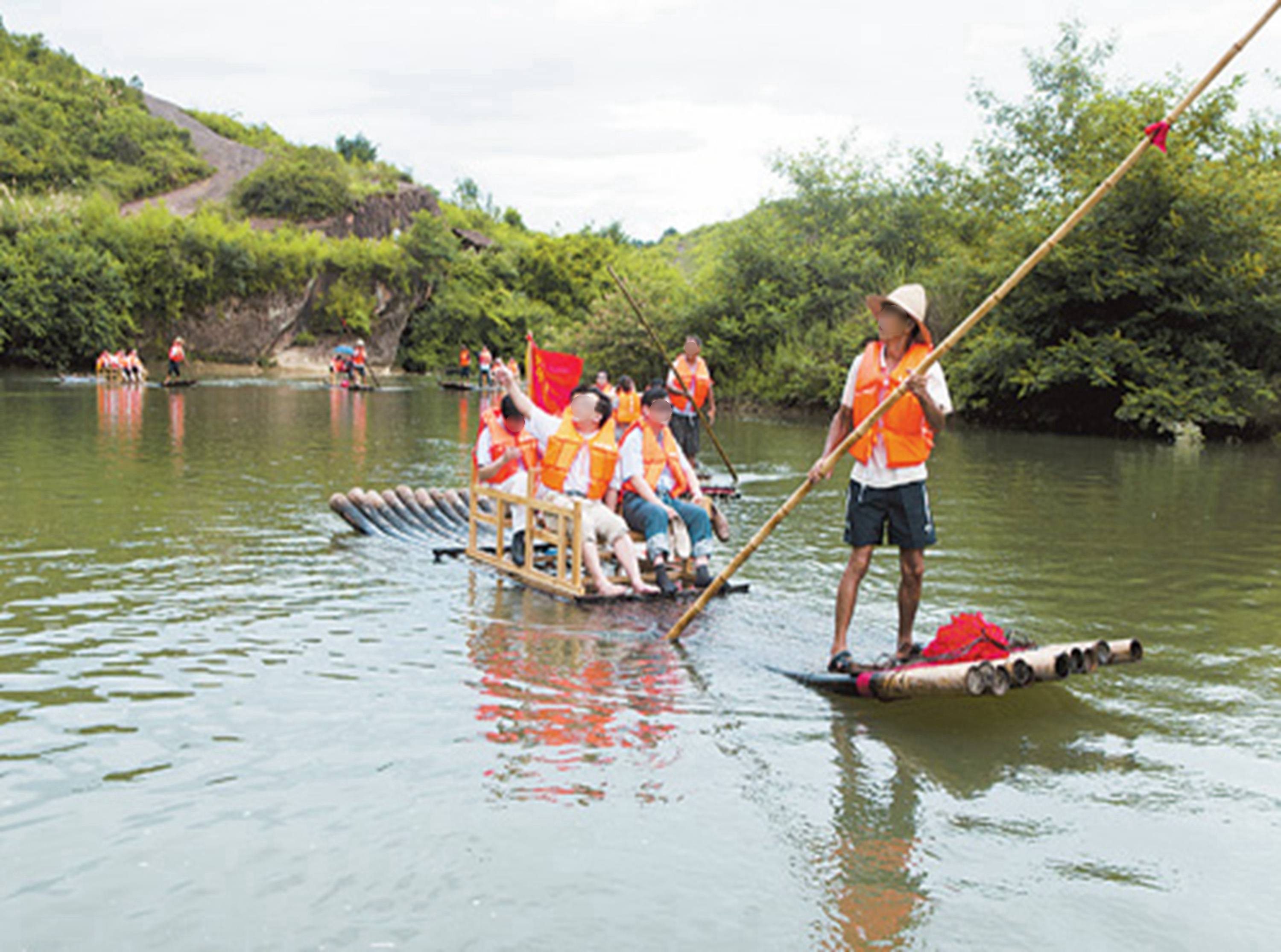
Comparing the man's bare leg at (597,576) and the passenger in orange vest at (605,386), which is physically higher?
the passenger in orange vest at (605,386)

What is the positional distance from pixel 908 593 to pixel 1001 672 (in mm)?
1115

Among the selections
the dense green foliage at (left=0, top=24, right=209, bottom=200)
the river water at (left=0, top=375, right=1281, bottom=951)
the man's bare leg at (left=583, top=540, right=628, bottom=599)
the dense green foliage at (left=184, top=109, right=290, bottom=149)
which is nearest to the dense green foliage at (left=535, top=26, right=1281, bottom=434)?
the river water at (left=0, top=375, right=1281, bottom=951)

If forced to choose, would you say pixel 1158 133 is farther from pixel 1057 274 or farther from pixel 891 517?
pixel 1057 274

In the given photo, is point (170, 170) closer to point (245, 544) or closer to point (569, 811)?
point (245, 544)

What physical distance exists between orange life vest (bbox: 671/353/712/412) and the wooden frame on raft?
216 inches

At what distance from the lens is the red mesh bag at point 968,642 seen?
5723 millimetres

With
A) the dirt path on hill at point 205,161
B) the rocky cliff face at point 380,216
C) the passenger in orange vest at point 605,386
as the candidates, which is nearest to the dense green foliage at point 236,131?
the dirt path on hill at point 205,161

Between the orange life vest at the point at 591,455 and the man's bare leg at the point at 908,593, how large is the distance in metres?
3.05

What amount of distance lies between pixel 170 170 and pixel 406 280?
17.3m

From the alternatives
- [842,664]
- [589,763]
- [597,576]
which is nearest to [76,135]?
[597,576]

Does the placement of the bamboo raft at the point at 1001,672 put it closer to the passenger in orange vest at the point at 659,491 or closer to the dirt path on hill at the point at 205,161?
the passenger in orange vest at the point at 659,491

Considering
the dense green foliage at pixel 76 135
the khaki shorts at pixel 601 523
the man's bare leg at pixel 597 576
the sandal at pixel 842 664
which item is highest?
the dense green foliage at pixel 76 135

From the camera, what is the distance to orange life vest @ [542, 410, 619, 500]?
8820mm

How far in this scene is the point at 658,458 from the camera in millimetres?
9273
